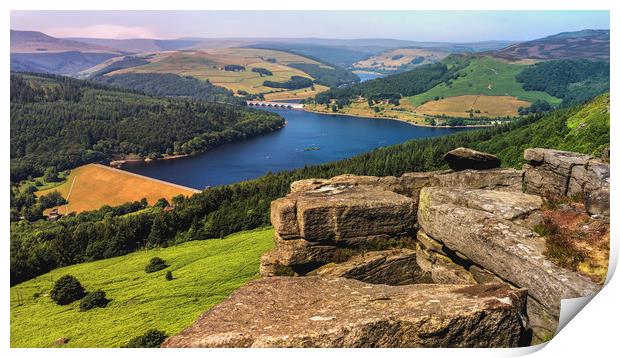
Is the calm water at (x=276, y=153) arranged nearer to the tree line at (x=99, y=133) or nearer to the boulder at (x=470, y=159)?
the tree line at (x=99, y=133)

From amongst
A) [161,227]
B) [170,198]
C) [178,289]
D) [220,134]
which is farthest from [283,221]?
[220,134]

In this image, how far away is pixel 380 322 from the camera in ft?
38.1

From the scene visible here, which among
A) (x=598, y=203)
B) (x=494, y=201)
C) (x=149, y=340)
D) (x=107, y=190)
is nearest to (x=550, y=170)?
(x=598, y=203)

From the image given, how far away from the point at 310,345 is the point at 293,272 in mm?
5975

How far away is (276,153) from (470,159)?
133145 millimetres

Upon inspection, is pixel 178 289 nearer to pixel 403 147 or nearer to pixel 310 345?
pixel 310 345

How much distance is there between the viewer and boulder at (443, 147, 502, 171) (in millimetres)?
21172

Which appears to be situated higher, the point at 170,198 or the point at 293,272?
the point at 293,272

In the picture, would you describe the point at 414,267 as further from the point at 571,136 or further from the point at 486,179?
the point at 571,136

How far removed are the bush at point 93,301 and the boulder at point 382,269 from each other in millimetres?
29153

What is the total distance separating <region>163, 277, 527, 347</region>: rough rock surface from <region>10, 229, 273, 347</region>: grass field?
56.3 feet

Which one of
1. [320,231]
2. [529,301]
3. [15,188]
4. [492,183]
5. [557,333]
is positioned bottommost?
[15,188]

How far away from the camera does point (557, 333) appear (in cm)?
1287

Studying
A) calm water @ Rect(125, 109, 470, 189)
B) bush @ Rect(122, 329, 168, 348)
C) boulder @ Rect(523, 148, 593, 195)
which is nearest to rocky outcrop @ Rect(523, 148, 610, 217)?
boulder @ Rect(523, 148, 593, 195)
